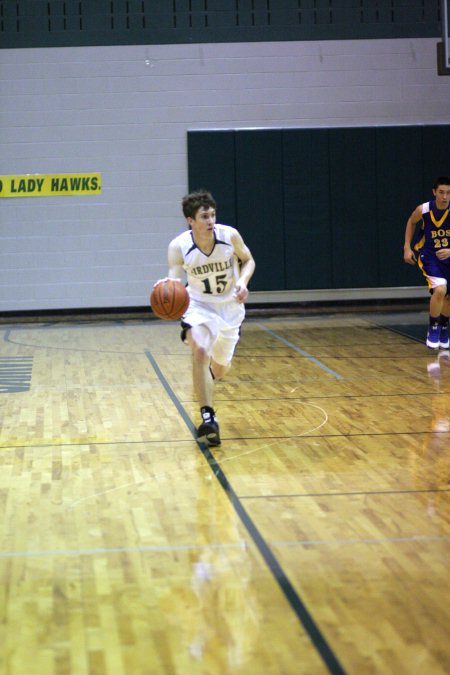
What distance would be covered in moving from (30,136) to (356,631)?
446 inches

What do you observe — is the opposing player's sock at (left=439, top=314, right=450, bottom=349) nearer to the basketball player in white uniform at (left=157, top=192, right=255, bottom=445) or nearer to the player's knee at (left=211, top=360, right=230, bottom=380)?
the player's knee at (left=211, top=360, right=230, bottom=380)

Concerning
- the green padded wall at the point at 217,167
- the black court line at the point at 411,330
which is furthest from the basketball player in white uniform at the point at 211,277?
the green padded wall at the point at 217,167

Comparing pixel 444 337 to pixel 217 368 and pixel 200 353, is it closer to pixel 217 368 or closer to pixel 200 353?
pixel 217 368

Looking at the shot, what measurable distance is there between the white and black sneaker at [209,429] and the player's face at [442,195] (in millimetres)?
4620

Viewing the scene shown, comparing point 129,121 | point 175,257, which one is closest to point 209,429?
point 175,257

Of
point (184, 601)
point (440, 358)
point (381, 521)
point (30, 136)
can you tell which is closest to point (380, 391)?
point (440, 358)

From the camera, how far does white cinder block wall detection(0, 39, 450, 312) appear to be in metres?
13.6

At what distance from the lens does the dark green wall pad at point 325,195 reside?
13.9m

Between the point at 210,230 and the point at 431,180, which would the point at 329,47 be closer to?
the point at 431,180

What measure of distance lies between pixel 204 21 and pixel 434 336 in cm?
600

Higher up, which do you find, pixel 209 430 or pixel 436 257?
pixel 436 257

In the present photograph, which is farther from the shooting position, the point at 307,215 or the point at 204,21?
the point at 307,215

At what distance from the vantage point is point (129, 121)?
1363cm

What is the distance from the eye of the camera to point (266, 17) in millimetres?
Answer: 13797
